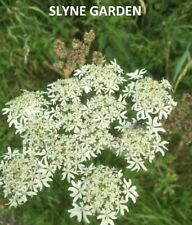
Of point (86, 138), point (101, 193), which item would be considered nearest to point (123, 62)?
point (86, 138)

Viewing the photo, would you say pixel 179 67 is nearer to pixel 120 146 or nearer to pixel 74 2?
pixel 120 146

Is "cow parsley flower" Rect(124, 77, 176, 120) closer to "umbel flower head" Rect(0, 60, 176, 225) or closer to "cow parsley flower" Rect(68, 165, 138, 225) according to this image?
"umbel flower head" Rect(0, 60, 176, 225)

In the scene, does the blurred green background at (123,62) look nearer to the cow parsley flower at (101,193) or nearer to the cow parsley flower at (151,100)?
the cow parsley flower at (151,100)

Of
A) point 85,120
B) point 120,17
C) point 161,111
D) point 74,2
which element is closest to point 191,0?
point 120,17

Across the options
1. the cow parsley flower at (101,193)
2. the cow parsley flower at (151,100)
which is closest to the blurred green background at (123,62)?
the cow parsley flower at (151,100)

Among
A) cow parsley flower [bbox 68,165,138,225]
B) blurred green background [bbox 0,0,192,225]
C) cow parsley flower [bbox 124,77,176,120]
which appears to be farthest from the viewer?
blurred green background [bbox 0,0,192,225]

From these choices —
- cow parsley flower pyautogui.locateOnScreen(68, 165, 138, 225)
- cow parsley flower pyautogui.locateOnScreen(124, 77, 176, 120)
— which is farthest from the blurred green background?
cow parsley flower pyautogui.locateOnScreen(68, 165, 138, 225)

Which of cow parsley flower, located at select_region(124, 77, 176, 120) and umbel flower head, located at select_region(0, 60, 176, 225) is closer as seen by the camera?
A: umbel flower head, located at select_region(0, 60, 176, 225)
